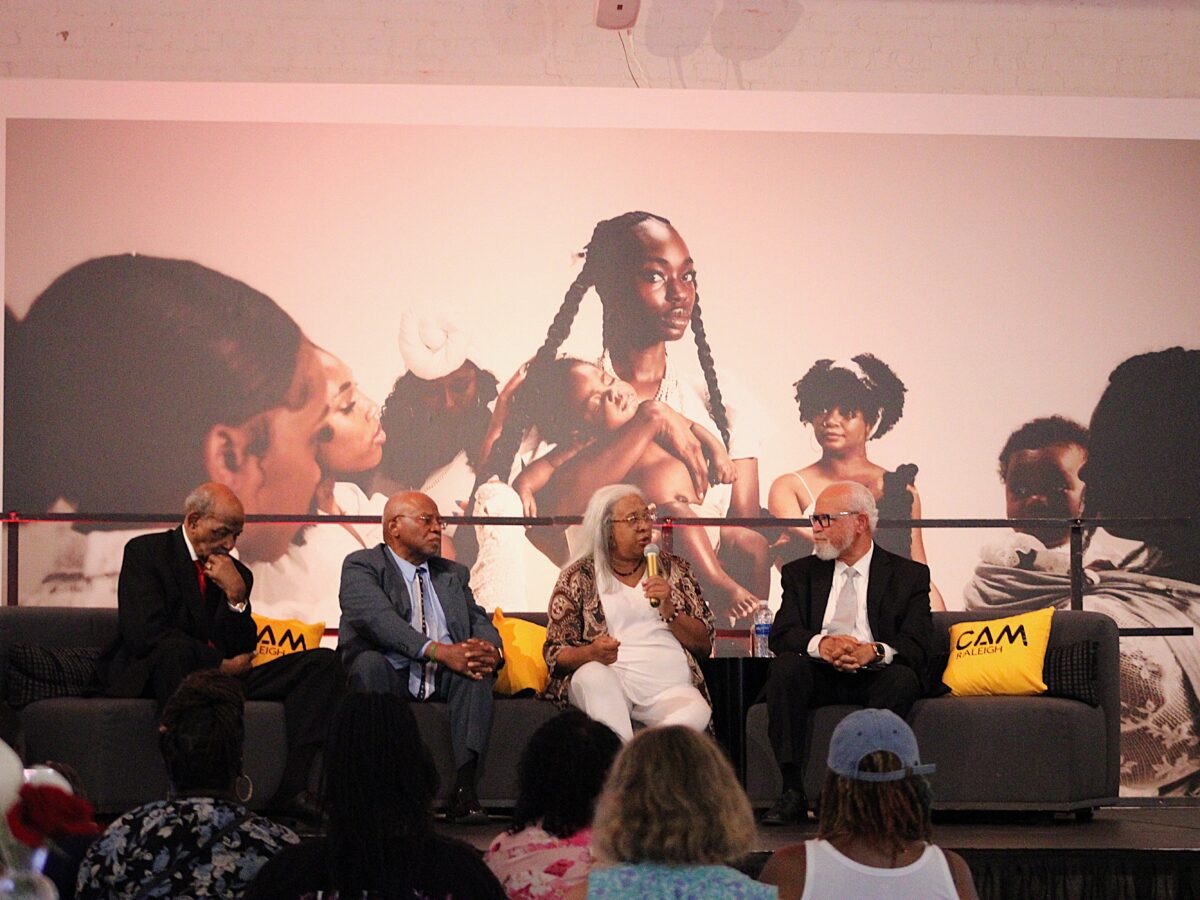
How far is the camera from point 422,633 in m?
4.44

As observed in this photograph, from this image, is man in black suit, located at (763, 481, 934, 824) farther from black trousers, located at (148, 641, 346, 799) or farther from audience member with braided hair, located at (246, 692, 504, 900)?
audience member with braided hair, located at (246, 692, 504, 900)

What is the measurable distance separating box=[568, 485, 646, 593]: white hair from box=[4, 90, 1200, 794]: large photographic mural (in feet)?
6.01

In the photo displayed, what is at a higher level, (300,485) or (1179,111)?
(1179,111)

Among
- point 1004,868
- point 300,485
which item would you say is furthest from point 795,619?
point 300,485

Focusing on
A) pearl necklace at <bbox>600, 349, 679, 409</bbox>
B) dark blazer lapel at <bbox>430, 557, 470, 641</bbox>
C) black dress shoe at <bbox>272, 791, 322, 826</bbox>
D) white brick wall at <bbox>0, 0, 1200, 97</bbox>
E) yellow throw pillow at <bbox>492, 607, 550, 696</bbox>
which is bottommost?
black dress shoe at <bbox>272, 791, 322, 826</bbox>

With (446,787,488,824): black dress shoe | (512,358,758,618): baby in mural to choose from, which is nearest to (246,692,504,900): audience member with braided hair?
(446,787,488,824): black dress shoe

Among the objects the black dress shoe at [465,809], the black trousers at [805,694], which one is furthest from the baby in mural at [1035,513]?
the black dress shoe at [465,809]

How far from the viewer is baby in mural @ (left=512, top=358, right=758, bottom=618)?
253 inches

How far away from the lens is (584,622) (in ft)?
14.6

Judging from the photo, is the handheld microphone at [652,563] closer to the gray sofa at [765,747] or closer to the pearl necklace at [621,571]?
the pearl necklace at [621,571]

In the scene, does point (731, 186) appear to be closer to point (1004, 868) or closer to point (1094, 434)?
point (1094, 434)

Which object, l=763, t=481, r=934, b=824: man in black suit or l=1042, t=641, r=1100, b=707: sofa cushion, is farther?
l=1042, t=641, r=1100, b=707: sofa cushion

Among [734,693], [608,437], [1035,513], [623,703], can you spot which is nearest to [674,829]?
[623,703]

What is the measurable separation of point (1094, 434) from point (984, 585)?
837 millimetres
